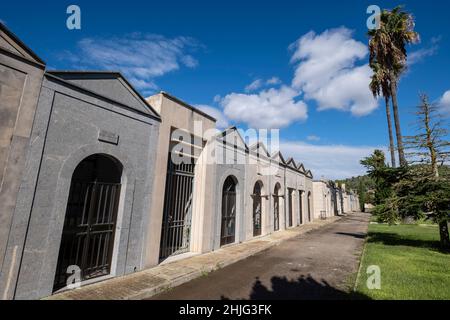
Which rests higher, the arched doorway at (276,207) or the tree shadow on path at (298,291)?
the arched doorway at (276,207)

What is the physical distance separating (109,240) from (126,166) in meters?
1.85

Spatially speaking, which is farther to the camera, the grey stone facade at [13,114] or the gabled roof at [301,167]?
the gabled roof at [301,167]

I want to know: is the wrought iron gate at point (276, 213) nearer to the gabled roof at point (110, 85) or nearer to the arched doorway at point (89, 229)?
the gabled roof at point (110, 85)

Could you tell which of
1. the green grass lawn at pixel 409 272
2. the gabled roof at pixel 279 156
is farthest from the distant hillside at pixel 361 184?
the green grass lawn at pixel 409 272

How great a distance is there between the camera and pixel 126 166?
607cm

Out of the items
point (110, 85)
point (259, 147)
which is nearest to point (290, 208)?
point (259, 147)

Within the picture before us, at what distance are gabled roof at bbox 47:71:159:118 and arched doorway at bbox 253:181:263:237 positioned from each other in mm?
8131

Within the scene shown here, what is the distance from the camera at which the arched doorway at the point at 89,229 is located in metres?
5.19

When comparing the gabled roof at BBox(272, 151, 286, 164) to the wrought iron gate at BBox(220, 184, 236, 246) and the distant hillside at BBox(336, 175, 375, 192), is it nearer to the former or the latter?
the wrought iron gate at BBox(220, 184, 236, 246)

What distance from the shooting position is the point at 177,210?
827cm

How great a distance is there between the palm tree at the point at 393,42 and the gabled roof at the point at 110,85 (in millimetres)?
16400

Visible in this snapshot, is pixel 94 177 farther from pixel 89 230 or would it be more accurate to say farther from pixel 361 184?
pixel 361 184

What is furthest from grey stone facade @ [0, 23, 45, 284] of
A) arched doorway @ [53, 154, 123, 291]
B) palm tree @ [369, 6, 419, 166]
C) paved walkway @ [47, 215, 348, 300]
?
palm tree @ [369, 6, 419, 166]

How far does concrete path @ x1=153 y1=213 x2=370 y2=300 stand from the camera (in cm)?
519
